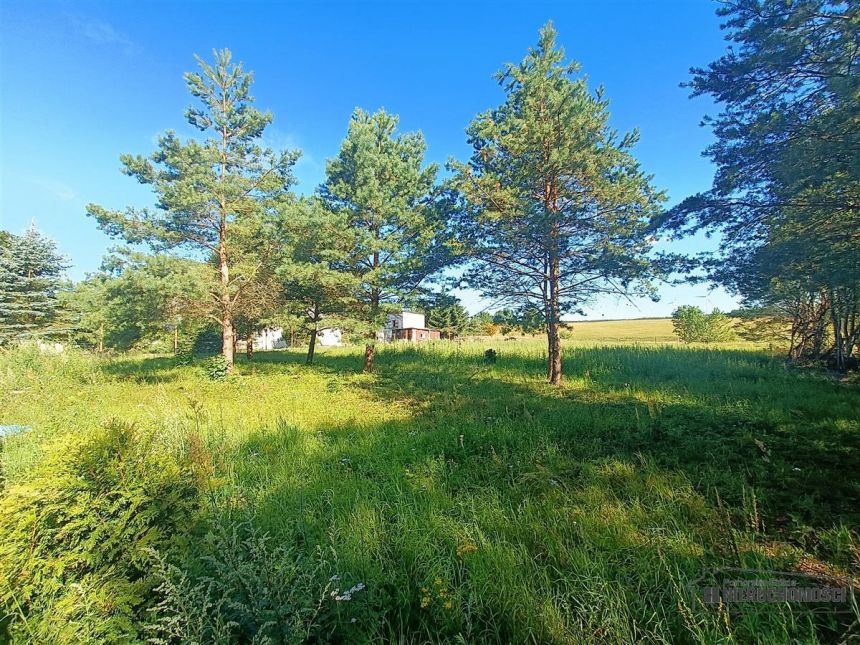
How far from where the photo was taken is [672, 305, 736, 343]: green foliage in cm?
3612

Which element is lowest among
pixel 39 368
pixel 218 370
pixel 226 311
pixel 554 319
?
pixel 218 370

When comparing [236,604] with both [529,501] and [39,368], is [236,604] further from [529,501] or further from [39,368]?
[39,368]

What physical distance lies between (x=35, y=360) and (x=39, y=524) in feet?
43.5

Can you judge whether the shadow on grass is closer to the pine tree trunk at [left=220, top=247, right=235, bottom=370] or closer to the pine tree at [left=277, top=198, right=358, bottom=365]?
the pine tree at [left=277, top=198, right=358, bottom=365]

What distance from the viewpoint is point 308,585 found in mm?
1977

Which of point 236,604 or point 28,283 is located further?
point 28,283

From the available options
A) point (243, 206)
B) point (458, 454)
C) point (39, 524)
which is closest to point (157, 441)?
point (39, 524)

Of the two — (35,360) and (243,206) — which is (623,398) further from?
(35,360)

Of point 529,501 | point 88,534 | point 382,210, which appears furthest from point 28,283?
point 529,501

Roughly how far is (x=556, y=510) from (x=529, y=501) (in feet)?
0.97

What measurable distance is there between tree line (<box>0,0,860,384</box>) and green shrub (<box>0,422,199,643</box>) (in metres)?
9.05

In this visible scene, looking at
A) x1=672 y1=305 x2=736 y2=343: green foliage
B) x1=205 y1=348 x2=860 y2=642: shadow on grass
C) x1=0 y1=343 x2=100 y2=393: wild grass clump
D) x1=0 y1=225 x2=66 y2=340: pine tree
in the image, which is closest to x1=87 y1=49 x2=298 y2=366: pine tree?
x1=0 y1=343 x2=100 y2=393: wild grass clump

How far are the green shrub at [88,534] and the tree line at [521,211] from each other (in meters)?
9.05

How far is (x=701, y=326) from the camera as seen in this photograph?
38969 mm
